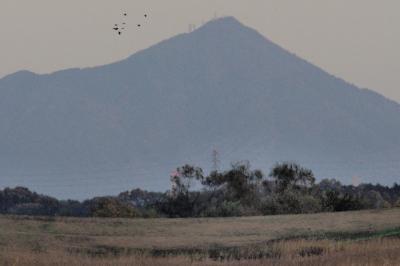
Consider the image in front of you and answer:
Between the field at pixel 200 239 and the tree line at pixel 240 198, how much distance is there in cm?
1480

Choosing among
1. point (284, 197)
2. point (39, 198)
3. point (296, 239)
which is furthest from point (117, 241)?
point (39, 198)

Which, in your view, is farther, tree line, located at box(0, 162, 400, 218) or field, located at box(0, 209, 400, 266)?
tree line, located at box(0, 162, 400, 218)

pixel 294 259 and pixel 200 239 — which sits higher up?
pixel 200 239

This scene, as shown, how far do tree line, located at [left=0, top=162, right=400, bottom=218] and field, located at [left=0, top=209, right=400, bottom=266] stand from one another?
14.8m

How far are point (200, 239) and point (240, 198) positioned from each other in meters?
41.0

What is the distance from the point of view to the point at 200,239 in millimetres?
43094

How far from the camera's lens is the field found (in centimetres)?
3203

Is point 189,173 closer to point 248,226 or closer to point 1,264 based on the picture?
point 248,226

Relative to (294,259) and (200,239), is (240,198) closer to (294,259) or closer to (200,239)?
(200,239)

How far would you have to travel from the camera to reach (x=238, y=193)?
86062 mm

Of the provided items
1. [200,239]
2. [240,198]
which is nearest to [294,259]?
[200,239]

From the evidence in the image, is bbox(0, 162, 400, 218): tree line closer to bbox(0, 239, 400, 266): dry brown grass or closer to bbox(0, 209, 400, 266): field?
bbox(0, 209, 400, 266): field

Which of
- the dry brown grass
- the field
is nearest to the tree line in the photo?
the field

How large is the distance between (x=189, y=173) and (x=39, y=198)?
103ft
